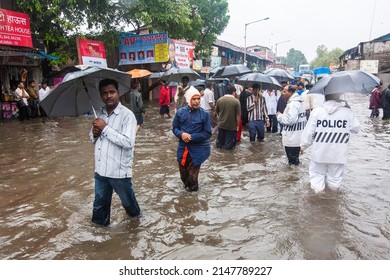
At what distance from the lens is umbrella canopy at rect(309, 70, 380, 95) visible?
13.6 ft

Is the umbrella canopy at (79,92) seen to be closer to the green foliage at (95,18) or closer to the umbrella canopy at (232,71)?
the umbrella canopy at (232,71)

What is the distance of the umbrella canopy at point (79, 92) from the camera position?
3.46m

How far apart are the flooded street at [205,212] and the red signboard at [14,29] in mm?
6314

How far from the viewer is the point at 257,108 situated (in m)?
8.35

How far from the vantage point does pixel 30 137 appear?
10359mm

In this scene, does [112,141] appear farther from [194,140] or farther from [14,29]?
[14,29]

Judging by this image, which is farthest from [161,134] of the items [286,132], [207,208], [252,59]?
[252,59]

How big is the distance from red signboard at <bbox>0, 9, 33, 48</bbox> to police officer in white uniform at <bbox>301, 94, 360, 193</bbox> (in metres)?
11.8

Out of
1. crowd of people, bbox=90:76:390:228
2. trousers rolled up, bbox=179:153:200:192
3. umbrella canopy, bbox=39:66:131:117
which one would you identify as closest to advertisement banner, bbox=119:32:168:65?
crowd of people, bbox=90:76:390:228

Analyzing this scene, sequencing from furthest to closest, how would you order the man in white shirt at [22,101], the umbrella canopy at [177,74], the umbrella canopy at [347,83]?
the man in white shirt at [22,101] < the umbrella canopy at [177,74] < the umbrella canopy at [347,83]

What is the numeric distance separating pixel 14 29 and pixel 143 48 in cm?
816

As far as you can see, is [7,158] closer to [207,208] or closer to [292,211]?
[207,208]

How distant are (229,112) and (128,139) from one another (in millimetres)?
4779

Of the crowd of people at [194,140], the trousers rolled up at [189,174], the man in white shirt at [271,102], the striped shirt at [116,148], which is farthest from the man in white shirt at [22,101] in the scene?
the striped shirt at [116,148]
